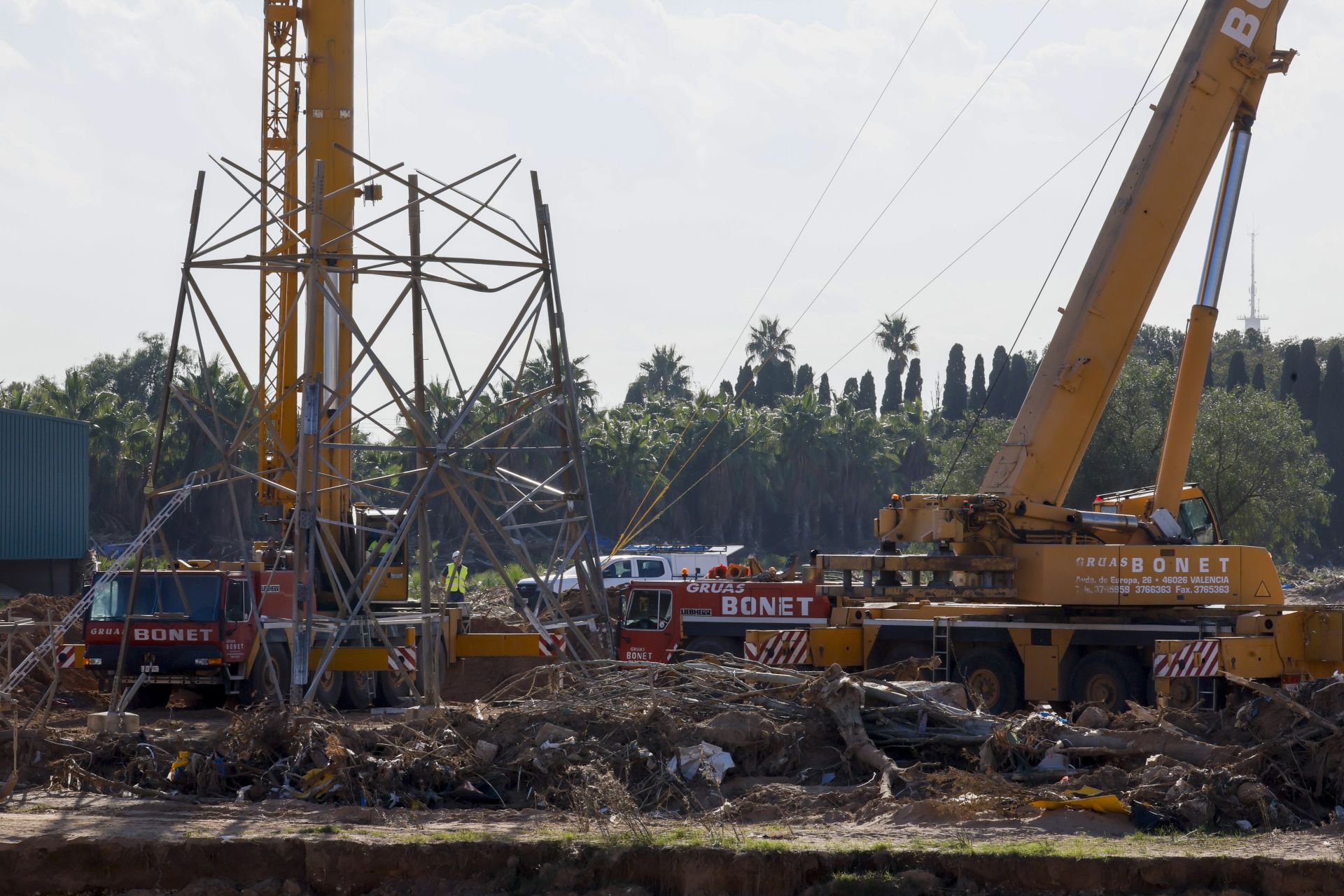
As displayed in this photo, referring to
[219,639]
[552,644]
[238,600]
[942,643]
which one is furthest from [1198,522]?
[219,639]

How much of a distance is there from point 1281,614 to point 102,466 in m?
44.9

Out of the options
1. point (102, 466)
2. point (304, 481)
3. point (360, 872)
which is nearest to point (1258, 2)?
point (304, 481)

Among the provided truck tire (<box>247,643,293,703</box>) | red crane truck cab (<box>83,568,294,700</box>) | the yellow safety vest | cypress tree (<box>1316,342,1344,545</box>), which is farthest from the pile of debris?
cypress tree (<box>1316,342,1344,545</box>)

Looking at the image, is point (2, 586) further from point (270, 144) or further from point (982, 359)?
point (982, 359)

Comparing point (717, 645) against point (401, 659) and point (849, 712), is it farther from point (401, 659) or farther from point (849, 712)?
point (849, 712)

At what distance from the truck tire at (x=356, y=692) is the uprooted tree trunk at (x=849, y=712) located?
739 centimetres

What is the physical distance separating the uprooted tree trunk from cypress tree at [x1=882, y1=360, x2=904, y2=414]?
230ft

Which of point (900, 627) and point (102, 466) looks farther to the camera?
point (102, 466)

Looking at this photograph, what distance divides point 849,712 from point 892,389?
73053 mm

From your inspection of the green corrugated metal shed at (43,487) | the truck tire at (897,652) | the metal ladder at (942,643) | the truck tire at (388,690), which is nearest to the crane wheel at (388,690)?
the truck tire at (388,690)

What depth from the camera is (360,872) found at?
32.8ft

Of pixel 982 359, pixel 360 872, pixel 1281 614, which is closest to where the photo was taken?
pixel 360 872

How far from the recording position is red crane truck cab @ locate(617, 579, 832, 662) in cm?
1942

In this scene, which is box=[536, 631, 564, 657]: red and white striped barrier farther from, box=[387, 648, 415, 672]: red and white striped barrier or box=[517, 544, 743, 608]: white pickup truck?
box=[517, 544, 743, 608]: white pickup truck
